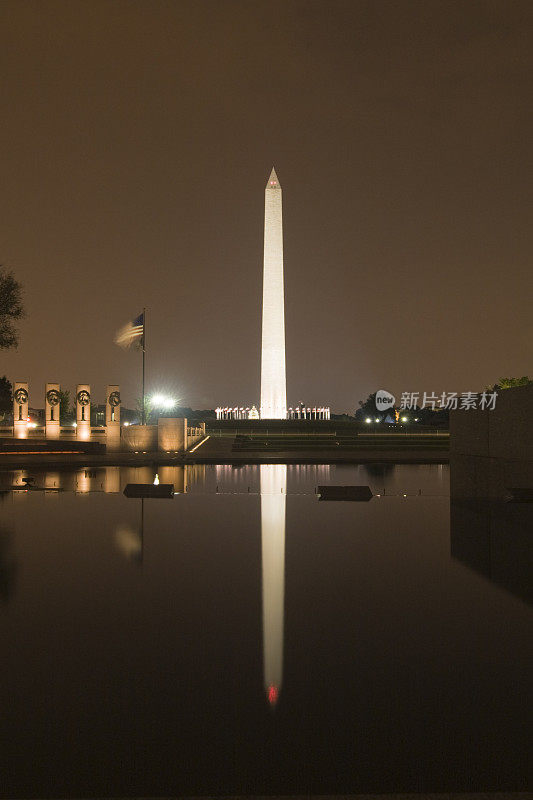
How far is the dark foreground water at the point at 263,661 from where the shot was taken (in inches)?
159

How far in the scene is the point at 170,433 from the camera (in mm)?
38344

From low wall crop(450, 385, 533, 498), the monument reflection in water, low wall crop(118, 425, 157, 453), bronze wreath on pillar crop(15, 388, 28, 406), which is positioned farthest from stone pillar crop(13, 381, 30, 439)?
low wall crop(450, 385, 533, 498)

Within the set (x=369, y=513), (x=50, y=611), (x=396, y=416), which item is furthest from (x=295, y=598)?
(x=396, y=416)

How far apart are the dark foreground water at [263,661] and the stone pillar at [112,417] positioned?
26.5m

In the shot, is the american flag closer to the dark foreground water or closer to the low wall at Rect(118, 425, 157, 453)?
the low wall at Rect(118, 425, 157, 453)

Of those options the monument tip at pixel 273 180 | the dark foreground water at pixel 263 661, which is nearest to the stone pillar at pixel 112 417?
the dark foreground water at pixel 263 661

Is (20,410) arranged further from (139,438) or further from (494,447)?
(494,447)

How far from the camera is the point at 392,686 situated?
5191mm

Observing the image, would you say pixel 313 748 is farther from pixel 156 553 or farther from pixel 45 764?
pixel 156 553

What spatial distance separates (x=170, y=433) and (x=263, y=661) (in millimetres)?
32999

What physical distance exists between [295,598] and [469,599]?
6.30ft

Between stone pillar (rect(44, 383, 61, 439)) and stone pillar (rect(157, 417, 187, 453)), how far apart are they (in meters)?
6.31

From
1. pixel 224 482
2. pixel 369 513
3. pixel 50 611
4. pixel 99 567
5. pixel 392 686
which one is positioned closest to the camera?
pixel 392 686

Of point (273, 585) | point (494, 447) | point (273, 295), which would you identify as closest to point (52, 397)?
point (273, 295)
